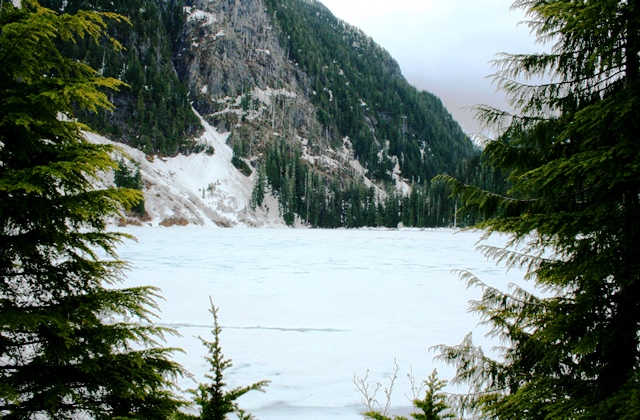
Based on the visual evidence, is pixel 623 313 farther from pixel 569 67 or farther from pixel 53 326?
pixel 53 326

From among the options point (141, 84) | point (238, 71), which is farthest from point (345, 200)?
point (141, 84)

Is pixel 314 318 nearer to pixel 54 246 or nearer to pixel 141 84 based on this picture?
pixel 54 246

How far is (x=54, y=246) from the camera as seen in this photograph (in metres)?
3.53

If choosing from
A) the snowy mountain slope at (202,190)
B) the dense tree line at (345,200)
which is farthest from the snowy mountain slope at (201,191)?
the dense tree line at (345,200)

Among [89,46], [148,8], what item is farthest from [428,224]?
[148,8]

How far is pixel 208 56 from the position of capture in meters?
137

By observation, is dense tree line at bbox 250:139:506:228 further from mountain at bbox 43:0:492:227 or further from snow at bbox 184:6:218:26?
snow at bbox 184:6:218:26

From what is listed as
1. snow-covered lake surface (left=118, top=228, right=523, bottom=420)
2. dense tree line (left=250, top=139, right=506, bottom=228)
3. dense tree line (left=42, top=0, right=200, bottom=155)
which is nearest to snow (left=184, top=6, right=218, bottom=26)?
dense tree line (left=42, top=0, right=200, bottom=155)

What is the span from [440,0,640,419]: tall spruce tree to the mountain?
98862 mm

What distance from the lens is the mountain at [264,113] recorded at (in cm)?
10712

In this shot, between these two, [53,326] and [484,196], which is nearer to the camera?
[53,326]

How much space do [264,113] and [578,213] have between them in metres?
145

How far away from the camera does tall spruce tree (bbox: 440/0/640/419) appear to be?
127 inches

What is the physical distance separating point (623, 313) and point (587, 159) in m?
1.51
